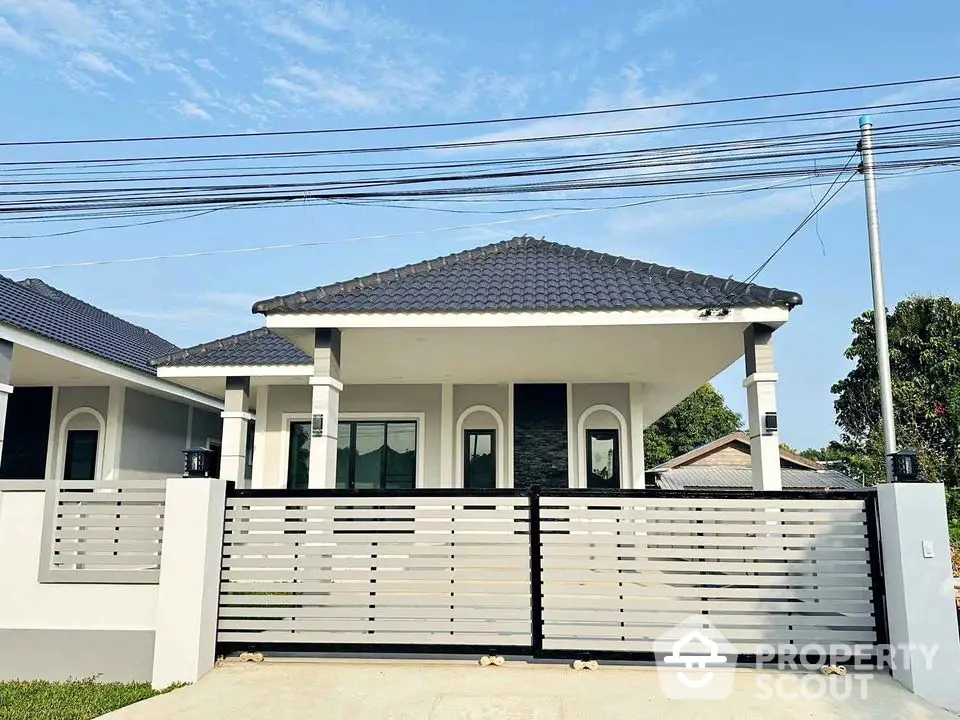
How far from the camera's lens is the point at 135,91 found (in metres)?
8.85

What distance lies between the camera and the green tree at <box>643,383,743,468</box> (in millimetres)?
40594

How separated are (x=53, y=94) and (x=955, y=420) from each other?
68.3 feet

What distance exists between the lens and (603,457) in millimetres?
10484

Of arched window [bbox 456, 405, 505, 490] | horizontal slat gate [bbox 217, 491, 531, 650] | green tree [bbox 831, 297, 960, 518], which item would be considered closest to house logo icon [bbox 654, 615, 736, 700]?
horizontal slat gate [bbox 217, 491, 531, 650]

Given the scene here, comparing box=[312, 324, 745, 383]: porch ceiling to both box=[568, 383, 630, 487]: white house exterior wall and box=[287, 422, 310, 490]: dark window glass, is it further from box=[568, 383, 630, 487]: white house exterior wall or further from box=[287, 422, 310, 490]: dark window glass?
box=[287, 422, 310, 490]: dark window glass

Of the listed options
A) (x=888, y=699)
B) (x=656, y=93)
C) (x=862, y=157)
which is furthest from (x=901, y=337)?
(x=888, y=699)

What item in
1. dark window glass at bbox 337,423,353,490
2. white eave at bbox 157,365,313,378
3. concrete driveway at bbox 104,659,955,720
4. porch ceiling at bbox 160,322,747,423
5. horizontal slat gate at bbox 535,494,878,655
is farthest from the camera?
dark window glass at bbox 337,423,353,490

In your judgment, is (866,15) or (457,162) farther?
(457,162)

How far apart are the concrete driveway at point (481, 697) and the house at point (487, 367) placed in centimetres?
206

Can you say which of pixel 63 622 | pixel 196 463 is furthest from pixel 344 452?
pixel 196 463

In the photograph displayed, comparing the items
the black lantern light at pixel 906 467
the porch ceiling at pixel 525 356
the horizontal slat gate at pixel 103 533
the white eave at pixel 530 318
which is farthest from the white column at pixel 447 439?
the black lantern light at pixel 906 467

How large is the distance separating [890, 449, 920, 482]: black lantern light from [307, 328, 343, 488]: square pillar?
4583 millimetres

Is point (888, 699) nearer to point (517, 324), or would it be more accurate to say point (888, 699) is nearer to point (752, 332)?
point (752, 332)

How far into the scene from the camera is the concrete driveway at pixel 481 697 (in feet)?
13.3
